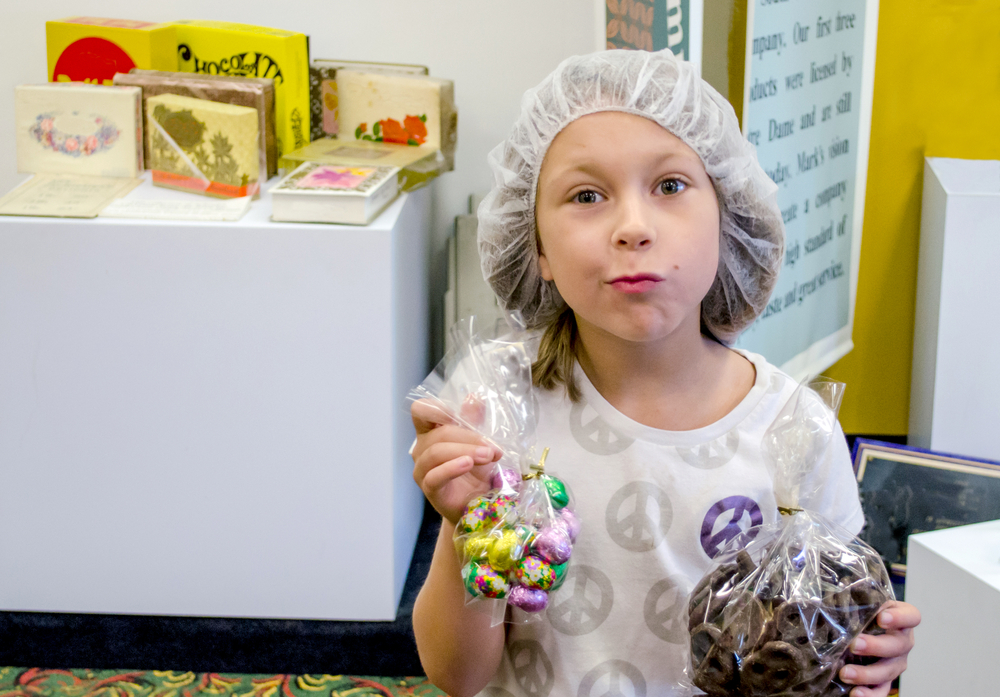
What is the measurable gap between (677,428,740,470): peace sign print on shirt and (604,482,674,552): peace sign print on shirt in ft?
0.18

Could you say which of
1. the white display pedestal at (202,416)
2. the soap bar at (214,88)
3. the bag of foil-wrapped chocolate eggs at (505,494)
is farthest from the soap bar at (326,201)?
the bag of foil-wrapped chocolate eggs at (505,494)

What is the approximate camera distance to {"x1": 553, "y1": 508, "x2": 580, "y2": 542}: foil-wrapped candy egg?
36.3 inches

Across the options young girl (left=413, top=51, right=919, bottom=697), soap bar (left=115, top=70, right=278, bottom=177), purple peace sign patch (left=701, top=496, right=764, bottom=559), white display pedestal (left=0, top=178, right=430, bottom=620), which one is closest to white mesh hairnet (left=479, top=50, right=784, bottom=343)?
young girl (left=413, top=51, right=919, bottom=697)

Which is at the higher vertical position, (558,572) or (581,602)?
(558,572)

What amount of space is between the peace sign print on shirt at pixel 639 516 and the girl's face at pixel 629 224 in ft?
0.73

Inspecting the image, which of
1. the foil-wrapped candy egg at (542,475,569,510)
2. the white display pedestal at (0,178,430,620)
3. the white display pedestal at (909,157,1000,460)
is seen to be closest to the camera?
the foil-wrapped candy egg at (542,475,569,510)

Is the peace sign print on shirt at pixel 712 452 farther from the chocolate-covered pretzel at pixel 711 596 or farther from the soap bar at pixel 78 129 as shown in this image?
the soap bar at pixel 78 129

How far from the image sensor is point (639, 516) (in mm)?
1094

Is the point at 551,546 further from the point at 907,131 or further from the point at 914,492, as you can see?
the point at 907,131

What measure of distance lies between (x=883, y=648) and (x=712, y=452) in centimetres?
30

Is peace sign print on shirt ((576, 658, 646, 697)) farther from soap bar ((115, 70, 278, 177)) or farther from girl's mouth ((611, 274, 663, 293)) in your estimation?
soap bar ((115, 70, 278, 177))

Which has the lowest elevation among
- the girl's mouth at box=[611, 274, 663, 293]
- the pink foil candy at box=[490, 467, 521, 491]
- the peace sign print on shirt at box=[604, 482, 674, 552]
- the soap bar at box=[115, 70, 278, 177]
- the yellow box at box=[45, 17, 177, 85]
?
the peace sign print on shirt at box=[604, 482, 674, 552]

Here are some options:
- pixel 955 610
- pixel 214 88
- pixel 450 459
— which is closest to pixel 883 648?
pixel 450 459

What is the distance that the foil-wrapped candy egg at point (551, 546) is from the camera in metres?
0.89
